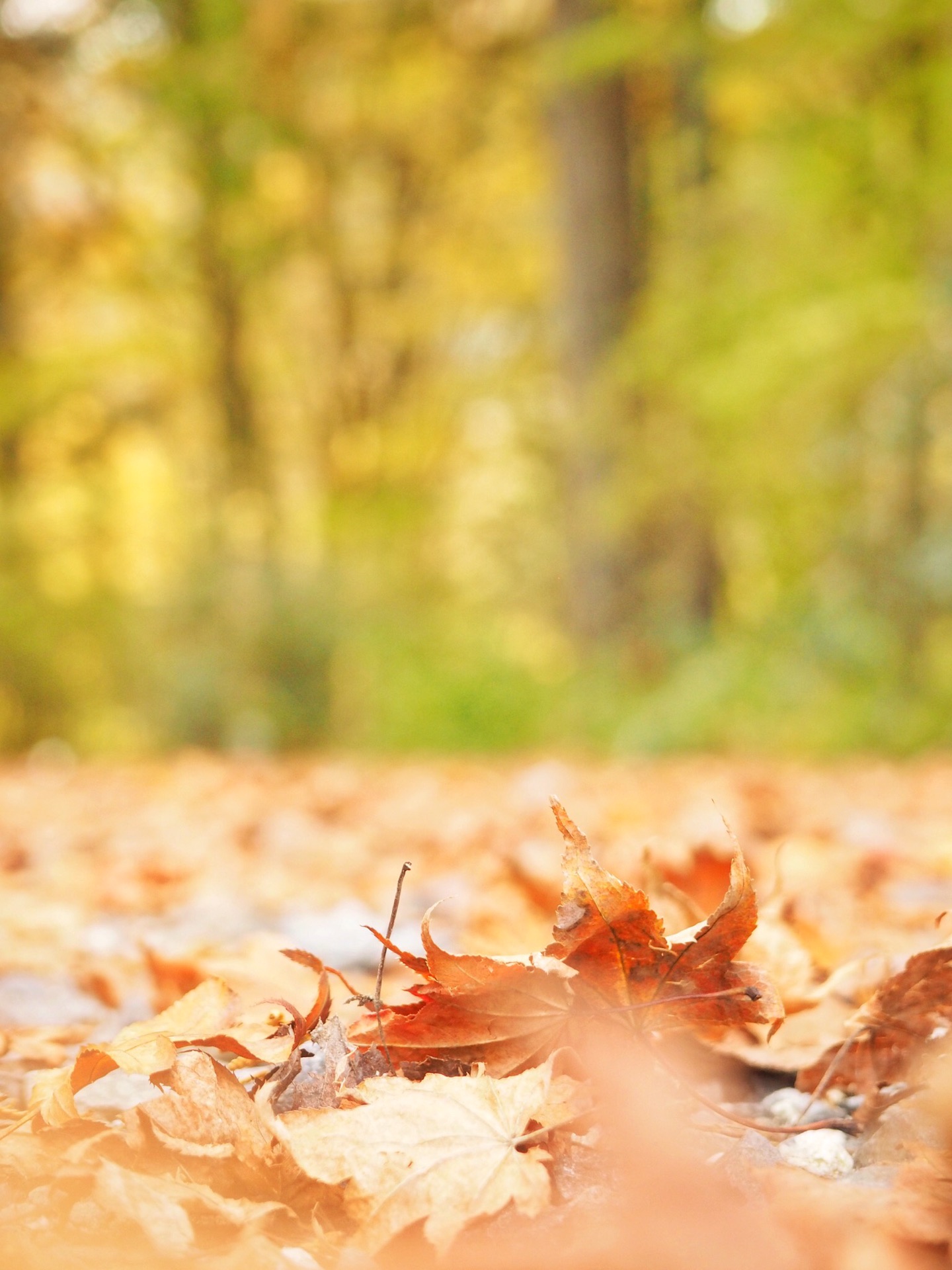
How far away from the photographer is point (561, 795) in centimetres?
314

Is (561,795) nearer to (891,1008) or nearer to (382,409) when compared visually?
(891,1008)

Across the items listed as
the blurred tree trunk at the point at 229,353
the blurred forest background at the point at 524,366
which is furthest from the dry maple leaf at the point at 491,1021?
the blurred tree trunk at the point at 229,353

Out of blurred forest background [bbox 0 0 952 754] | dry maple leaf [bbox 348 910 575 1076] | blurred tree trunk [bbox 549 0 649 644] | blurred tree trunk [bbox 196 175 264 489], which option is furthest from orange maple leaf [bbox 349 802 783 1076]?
blurred tree trunk [bbox 196 175 264 489]

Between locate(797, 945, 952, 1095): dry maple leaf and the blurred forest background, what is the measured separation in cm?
545

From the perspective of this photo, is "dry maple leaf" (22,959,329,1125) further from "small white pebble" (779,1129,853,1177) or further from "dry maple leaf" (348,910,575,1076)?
"small white pebble" (779,1129,853,1177)

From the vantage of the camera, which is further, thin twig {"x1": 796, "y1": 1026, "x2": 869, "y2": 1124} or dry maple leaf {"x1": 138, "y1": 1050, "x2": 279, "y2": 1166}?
thin twig {"x1": 796, "y1": 1026, "x2": 869, "y2": 1124}

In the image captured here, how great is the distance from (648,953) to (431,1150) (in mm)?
220

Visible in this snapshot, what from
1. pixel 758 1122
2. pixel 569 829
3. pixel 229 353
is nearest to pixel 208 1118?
pixel 569 829

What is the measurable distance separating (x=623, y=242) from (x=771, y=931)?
8182 mm

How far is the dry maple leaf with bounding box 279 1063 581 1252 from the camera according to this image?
0.72m

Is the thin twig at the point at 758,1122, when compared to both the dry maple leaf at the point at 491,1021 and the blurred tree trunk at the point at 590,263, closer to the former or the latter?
the dry maple leaf at the point at 491,1021

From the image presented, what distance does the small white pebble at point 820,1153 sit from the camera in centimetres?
84

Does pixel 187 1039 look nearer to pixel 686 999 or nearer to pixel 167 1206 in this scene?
pixel 167 1206

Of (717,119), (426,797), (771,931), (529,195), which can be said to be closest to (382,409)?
(529,195)
